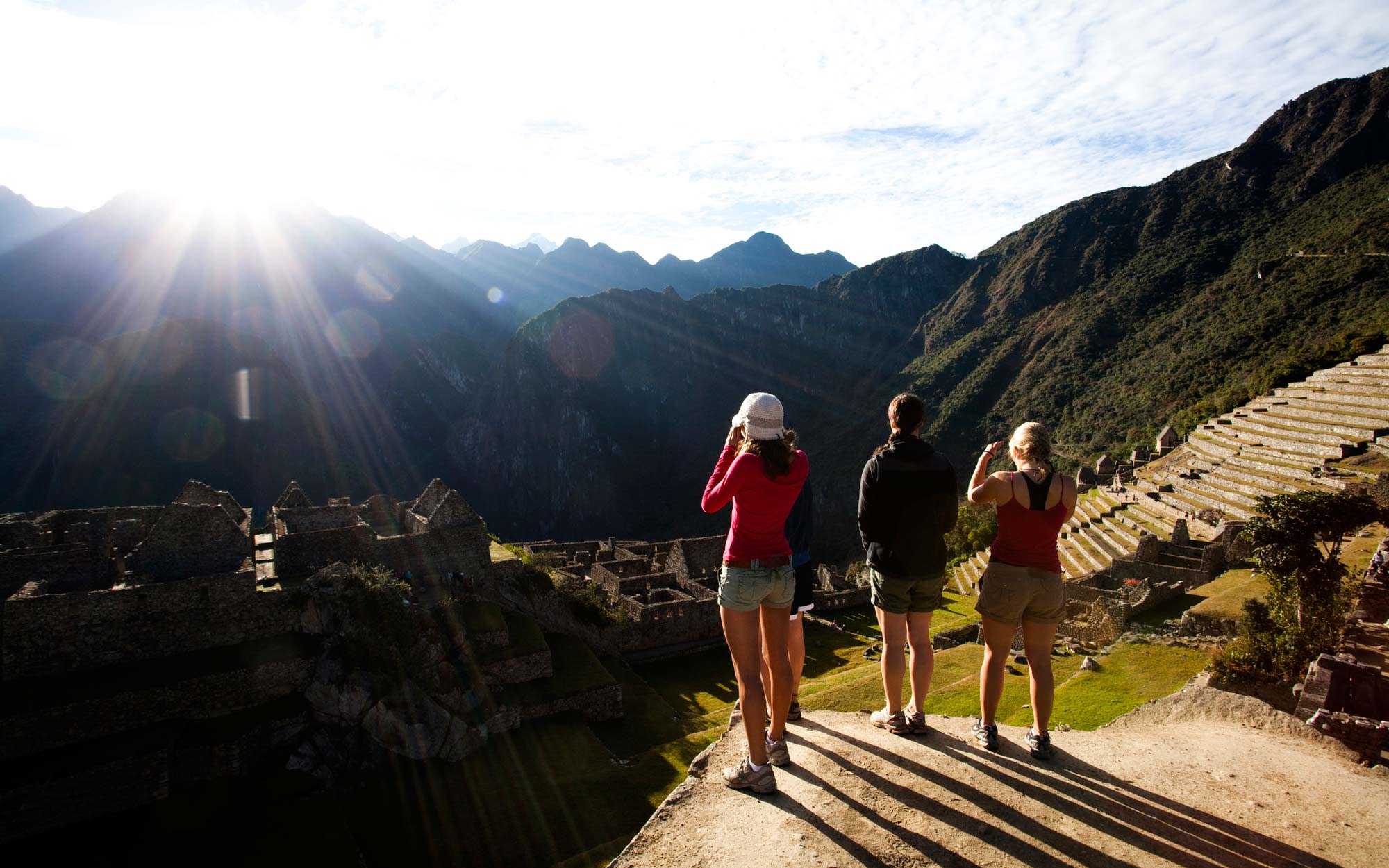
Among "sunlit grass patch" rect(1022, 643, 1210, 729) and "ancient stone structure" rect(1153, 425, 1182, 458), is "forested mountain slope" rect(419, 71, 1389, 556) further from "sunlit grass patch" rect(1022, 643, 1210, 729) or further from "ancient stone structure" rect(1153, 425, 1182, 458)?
"sunlit grass patch" rect(1022, 643, 1210, 729)

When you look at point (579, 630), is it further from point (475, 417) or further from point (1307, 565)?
point (475, 417)

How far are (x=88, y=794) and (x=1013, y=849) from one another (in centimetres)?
1491

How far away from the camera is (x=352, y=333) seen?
11088 centimetres

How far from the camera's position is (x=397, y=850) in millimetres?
10703

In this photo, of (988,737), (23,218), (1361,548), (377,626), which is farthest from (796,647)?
(23,218)

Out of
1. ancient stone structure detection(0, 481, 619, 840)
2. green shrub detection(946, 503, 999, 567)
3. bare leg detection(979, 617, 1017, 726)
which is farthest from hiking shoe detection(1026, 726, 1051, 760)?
green shrub detection(946, 503, 999, 567)

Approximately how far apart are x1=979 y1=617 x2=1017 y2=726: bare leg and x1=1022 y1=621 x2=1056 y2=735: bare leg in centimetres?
15

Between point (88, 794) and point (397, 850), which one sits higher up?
point (88, 794)

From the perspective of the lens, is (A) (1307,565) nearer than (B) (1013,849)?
No

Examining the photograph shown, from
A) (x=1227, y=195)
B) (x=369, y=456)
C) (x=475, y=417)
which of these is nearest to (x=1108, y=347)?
(x=1227, y=195)

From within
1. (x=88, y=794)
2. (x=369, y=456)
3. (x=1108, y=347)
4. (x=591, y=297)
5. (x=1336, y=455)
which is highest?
A: (x=591, y=297)

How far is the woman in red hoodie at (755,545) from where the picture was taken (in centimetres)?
432

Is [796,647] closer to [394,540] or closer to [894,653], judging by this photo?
[894,653]

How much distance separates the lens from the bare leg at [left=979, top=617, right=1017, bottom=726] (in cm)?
504
